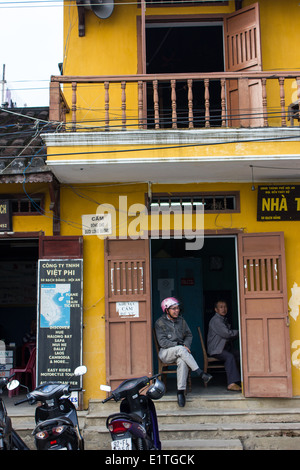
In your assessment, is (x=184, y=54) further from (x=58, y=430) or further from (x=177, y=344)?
(x=58, y=430)

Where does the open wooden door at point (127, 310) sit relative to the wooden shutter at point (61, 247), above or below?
below

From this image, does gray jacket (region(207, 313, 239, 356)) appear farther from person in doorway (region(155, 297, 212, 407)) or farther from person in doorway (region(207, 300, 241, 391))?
person in doorway (region(155, 297, 212, 407))

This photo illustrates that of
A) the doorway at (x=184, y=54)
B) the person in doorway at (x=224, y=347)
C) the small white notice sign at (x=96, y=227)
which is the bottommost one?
the person in doorway at (x=224, y=347)

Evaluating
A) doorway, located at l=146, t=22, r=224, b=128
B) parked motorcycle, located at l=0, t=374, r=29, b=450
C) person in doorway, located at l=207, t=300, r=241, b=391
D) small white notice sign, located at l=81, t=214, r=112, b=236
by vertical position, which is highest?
doorway, located at l=146, t=22, r=224, b=128

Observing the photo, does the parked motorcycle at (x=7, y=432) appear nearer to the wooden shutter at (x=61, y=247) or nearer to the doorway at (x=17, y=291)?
the wooden shutter at (x=61, y=247)

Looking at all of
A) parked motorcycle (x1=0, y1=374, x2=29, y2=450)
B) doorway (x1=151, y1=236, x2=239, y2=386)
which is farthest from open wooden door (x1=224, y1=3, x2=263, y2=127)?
parked motorcycle (x1=0, y1=374, x2=29, y2=450)

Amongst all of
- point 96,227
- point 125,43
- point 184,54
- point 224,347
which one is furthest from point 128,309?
point 184,54

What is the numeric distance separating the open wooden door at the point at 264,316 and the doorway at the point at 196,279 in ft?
5.15

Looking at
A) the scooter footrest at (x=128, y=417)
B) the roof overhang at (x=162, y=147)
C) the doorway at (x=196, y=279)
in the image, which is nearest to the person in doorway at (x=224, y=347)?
the doorway at (x=196, y=279)

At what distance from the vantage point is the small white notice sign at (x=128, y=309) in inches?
297

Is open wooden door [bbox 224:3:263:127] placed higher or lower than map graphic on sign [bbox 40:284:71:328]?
higher

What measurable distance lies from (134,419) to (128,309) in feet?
9.06

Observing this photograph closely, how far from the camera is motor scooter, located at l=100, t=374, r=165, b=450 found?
4.73 metres

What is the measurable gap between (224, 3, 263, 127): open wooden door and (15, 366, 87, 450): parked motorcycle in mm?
4341
